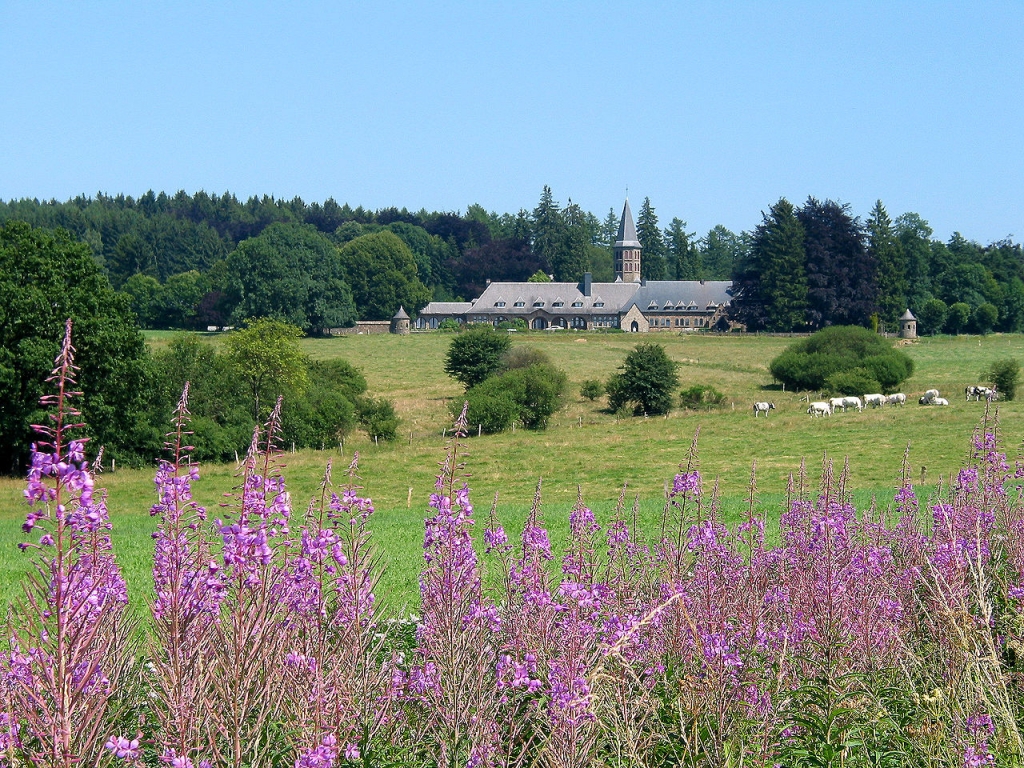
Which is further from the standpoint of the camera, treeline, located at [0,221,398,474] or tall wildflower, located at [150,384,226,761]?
treeline, located at [0,221,398,474]

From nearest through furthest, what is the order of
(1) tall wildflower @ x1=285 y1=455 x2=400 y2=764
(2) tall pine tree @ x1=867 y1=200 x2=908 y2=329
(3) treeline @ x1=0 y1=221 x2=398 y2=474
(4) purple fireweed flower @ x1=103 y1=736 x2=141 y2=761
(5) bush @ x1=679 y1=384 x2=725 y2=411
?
1. (4) purple fireweed flower @ x1=103 y1=736 x2=141 y2=761
2. (1) tall wildflower @ x1=285 y1=455 x2=400 y2=764
3. (3) treeline @ x1=0 y1=221 x2=398 y2=474
4. (5) bush @ x1=679 y1=384 x2=725 y2=411
5. (2) tall pine tree @ x1=867 y1=200 x2=908 y2=329

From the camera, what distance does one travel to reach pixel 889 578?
7.21 m

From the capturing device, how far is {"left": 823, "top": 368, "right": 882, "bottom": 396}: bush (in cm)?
5625

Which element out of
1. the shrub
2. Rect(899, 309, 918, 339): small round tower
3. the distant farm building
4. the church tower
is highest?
the church tower

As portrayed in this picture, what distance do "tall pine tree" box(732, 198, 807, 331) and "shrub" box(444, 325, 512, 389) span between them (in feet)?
145

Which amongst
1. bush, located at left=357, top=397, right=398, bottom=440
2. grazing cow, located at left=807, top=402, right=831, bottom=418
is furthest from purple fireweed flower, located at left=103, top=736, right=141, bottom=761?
grazing cow, located at left=807, top=402, right=831, bottom=418

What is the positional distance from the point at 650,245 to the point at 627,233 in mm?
14343

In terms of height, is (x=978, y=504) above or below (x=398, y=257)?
below

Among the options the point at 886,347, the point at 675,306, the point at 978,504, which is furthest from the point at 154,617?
the point at 675,306

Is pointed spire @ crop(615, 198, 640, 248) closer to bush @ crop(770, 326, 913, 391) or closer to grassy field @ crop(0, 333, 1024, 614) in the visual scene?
grassy field @ crop(0, 333, 1024, 614)

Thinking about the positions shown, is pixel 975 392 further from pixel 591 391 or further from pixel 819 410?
pixel 591 391

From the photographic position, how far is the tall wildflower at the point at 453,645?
15.0ft

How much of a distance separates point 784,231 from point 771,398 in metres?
44.2

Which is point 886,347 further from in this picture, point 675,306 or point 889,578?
point 675,306
